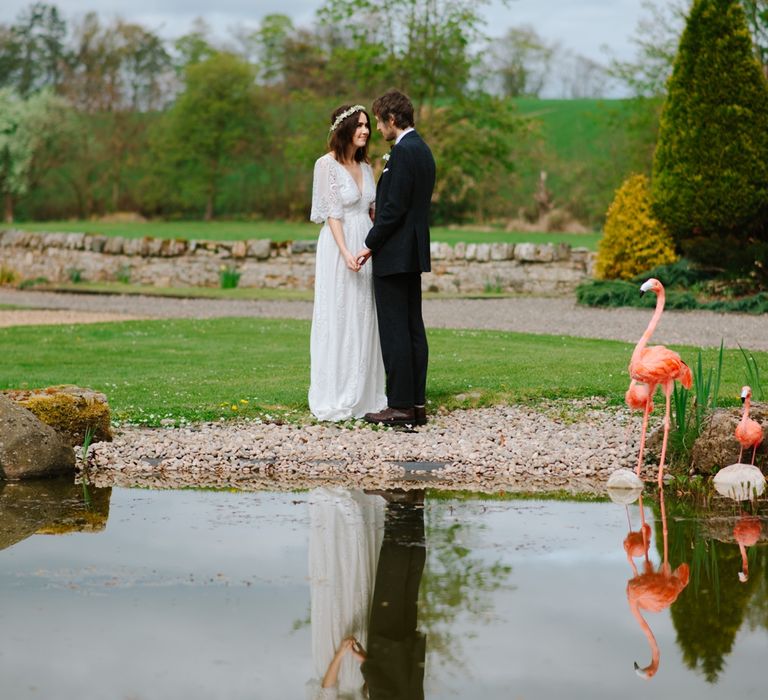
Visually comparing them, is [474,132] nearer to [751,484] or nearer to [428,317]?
[428,317]

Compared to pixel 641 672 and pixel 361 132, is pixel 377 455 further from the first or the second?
pixel 641 672

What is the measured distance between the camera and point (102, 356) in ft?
→ 38.0

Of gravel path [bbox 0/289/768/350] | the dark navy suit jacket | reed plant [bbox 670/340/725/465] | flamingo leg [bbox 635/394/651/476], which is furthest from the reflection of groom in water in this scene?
gravel path [bbox 0/289/768/350]

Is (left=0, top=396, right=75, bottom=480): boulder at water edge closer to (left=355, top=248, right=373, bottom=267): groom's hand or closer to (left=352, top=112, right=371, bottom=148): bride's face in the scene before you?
(left=355, top=248, right=373, bottom=267): groom's hand

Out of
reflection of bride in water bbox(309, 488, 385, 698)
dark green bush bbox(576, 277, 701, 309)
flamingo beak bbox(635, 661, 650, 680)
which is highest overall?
dark green bush bbox(576, 277, 701, 309)

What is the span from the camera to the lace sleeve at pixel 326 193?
7.76 m

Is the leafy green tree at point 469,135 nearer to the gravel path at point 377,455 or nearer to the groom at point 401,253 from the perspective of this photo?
the groom at point 401,253

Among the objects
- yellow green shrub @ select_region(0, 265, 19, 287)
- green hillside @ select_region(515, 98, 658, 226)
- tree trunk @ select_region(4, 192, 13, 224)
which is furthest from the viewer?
tree trunk @ select_region(4, 192, 13, 224)

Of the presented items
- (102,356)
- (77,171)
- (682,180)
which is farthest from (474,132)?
(102,356)

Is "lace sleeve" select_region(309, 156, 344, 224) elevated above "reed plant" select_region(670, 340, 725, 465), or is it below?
above

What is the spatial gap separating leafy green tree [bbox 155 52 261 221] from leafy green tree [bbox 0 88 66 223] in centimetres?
368

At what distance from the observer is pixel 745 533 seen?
16.9 ft

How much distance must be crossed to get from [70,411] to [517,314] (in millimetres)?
10550

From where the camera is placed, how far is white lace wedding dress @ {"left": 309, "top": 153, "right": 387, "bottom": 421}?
7.90m
